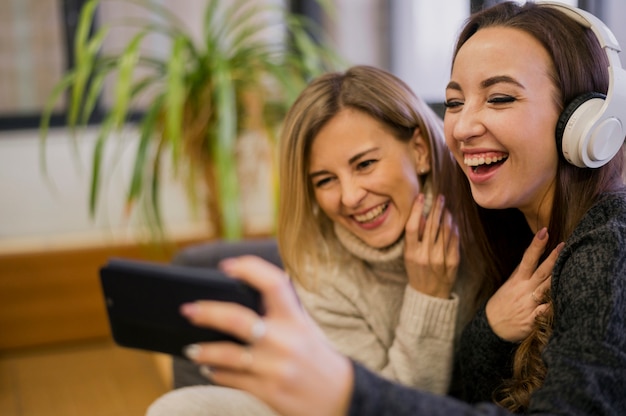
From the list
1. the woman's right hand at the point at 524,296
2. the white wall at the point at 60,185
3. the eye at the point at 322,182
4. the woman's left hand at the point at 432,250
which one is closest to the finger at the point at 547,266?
the woman's right hand at the point at 524,296

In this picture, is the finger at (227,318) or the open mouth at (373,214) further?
the open mouth at (373,214)

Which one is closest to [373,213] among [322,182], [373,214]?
[373,214]

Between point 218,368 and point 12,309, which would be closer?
point 218,368

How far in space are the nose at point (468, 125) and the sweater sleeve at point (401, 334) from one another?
0.35m

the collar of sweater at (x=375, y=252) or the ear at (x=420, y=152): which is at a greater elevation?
the ear at (x=420, y=152)

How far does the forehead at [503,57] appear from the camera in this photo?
45.0 inches

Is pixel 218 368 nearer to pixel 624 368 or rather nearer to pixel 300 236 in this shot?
pixel 624 368

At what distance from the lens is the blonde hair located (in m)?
1.50

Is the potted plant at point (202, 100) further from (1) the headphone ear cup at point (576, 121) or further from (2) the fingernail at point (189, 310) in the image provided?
(2) the fingernail at point (189, 310)

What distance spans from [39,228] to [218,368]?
2754mm

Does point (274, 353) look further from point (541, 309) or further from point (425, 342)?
point (425, 342)

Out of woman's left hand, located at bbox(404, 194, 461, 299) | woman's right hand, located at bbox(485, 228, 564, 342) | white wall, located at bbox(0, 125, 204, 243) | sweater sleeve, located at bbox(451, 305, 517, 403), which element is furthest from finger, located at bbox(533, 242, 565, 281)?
white wall, located at bbox(0, 125, 204, 243)

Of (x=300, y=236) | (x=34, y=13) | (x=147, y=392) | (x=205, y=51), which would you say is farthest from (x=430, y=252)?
(x=34, y=13)

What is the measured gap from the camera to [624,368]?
0.96 meters
